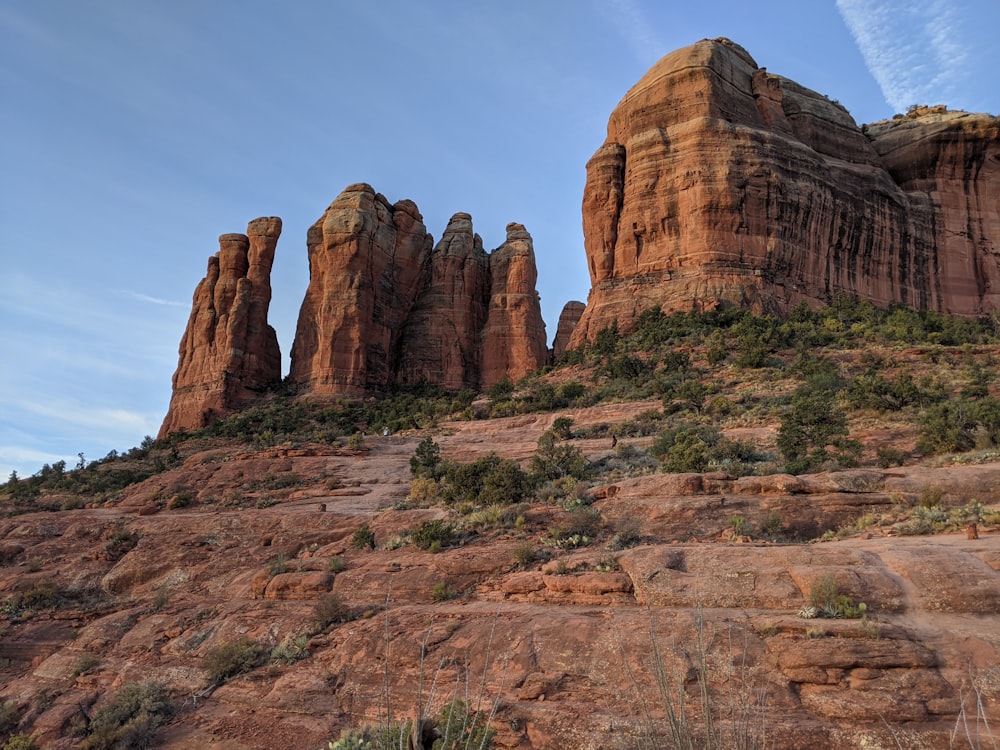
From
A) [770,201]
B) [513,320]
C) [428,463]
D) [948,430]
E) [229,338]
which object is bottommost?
[428,463]

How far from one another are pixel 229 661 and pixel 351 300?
140 ft

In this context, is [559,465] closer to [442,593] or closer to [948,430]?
[442,593]

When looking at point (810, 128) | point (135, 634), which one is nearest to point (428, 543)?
point (135, 634)

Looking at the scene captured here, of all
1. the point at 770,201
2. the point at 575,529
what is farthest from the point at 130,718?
the point at 770,201

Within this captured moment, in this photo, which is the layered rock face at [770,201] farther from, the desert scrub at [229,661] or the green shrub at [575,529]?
the desert scrub at [229,661]

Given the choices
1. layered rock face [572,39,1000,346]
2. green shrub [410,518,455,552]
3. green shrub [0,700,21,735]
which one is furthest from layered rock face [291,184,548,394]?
green shrub [0,700,21,735]

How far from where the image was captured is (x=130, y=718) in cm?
1080

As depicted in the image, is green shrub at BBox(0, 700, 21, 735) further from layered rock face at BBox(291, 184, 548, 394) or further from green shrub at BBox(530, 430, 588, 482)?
layered rock face at BBox(291, 184, 548, 394)

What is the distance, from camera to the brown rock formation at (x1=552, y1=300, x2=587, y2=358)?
6764 cm

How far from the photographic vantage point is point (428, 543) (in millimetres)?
15047

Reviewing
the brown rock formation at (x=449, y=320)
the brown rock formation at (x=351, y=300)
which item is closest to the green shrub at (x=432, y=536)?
the brown rock formation at (x=351, y=300)

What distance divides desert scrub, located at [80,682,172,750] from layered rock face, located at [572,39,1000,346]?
1445 inches

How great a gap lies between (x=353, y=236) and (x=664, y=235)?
79.9ft

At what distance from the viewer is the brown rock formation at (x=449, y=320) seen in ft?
187
